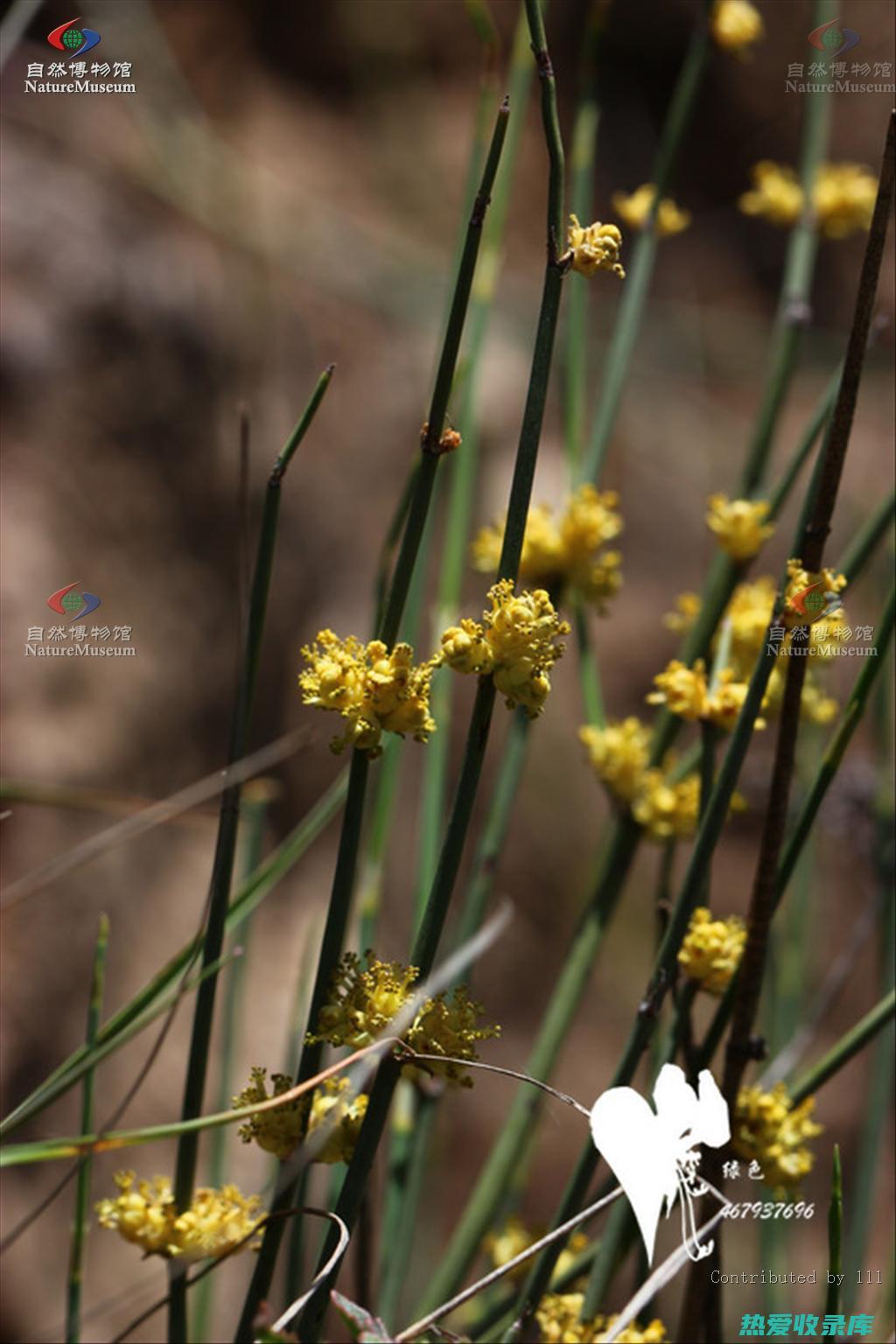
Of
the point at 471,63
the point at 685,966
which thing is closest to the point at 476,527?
the point at 471,63

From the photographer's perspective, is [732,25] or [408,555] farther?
[732,25]

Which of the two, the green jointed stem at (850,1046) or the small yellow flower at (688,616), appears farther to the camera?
the small yellow flower at (688,616)

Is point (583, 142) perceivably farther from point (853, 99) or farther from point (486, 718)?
point (853, 99)

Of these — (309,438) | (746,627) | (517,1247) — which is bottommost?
(517,1247)

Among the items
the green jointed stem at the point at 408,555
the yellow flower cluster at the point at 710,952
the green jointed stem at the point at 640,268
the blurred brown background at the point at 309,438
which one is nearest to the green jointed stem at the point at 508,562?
the green jointed stem at the point at 408,555

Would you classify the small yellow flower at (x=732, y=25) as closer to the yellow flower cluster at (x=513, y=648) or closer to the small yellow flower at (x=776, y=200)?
the small yellow flower at (x=776, y=200)

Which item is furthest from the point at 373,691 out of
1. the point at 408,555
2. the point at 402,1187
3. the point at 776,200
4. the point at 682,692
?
the point at 776,200

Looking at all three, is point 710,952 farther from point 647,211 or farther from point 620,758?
point 647,211
